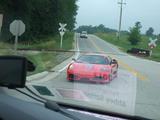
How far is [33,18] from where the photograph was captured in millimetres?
2766

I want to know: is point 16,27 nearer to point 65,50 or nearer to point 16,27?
point 16,27

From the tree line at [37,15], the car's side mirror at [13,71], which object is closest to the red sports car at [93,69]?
the tree line at [37,15]

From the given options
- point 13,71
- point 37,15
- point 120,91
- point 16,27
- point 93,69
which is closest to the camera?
point 13,71

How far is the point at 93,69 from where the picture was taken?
219 inches

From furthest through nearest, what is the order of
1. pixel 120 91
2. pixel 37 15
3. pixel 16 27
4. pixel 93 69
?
pixel 93 69 → pixel 120 91 → pixel 37 15 → pixel 16 27

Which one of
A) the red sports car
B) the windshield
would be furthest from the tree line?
the red sports car

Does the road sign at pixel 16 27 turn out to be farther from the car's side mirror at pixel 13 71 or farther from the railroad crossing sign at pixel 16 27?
the car's side mirror at pixel 13 71

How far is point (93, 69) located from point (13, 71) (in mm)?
4106

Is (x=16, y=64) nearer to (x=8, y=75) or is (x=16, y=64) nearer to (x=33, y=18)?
(x=8, y=75)

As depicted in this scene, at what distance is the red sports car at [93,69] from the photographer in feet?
16.5

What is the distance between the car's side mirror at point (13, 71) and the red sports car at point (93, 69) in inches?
130

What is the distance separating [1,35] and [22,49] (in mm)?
211

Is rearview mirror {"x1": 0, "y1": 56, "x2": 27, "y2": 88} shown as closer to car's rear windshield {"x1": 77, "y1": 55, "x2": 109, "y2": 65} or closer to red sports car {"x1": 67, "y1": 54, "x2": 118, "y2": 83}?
red sports car {"x1": 67, "y1": 54, "x2": 118, "y2": 83}

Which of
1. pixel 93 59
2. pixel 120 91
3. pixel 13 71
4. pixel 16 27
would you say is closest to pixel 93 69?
pixel 93 59
